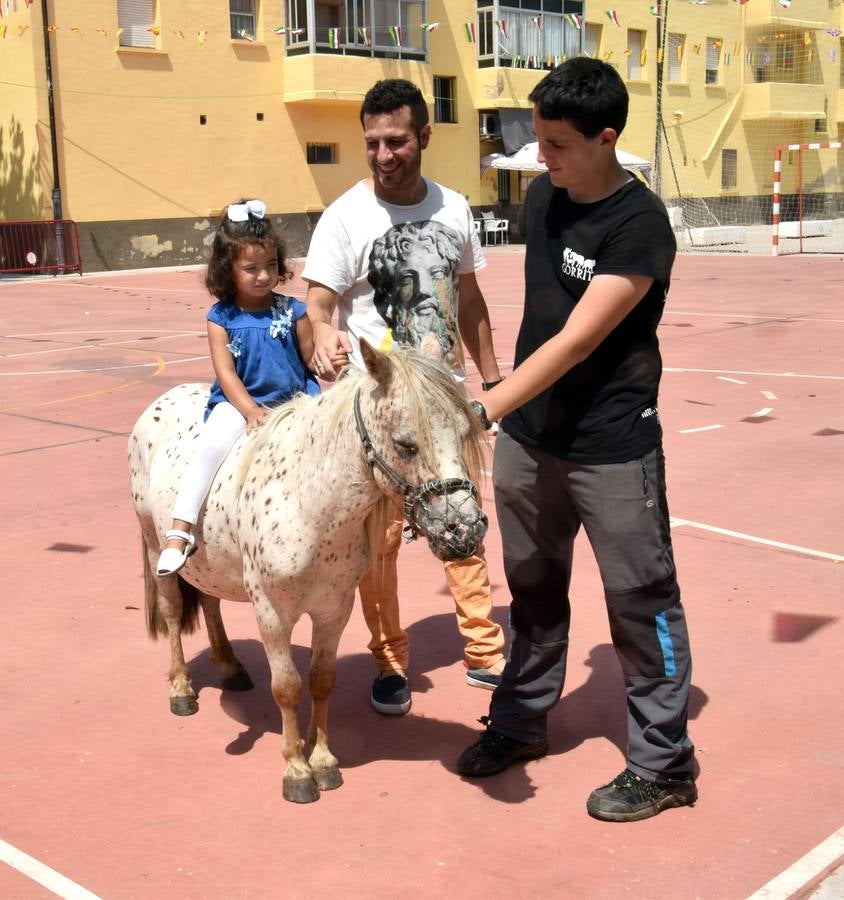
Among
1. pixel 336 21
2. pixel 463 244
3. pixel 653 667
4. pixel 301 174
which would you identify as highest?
pixel 336 21

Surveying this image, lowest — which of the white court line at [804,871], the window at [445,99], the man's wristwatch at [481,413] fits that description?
A: the white court line at [804,871]

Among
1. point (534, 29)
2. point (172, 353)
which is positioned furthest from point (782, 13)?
point (172, 353)

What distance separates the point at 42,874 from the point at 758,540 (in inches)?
169

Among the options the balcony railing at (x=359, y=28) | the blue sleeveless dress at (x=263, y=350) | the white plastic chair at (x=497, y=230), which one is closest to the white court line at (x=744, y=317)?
the blue sleeveless dress at (x=263, y=350)

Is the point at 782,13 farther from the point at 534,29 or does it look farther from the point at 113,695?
the point at 113,695

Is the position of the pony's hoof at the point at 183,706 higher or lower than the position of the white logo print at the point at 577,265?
lower

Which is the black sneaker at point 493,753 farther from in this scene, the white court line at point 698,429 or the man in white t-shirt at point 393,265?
the white court line at point 698,429

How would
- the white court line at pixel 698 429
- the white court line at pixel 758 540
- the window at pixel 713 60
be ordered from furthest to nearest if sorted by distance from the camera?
the window at pixel 713 60 → the white court line at pixel 698 429 → the white court line at pixel 758 540

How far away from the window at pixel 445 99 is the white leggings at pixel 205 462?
34477mm

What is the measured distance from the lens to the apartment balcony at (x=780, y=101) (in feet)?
148

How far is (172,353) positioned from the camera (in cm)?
1394

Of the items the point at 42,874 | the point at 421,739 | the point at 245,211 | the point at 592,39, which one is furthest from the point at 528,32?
the point at 42,874

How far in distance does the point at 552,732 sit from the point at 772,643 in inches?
48.8

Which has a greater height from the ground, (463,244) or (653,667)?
(463,244)
